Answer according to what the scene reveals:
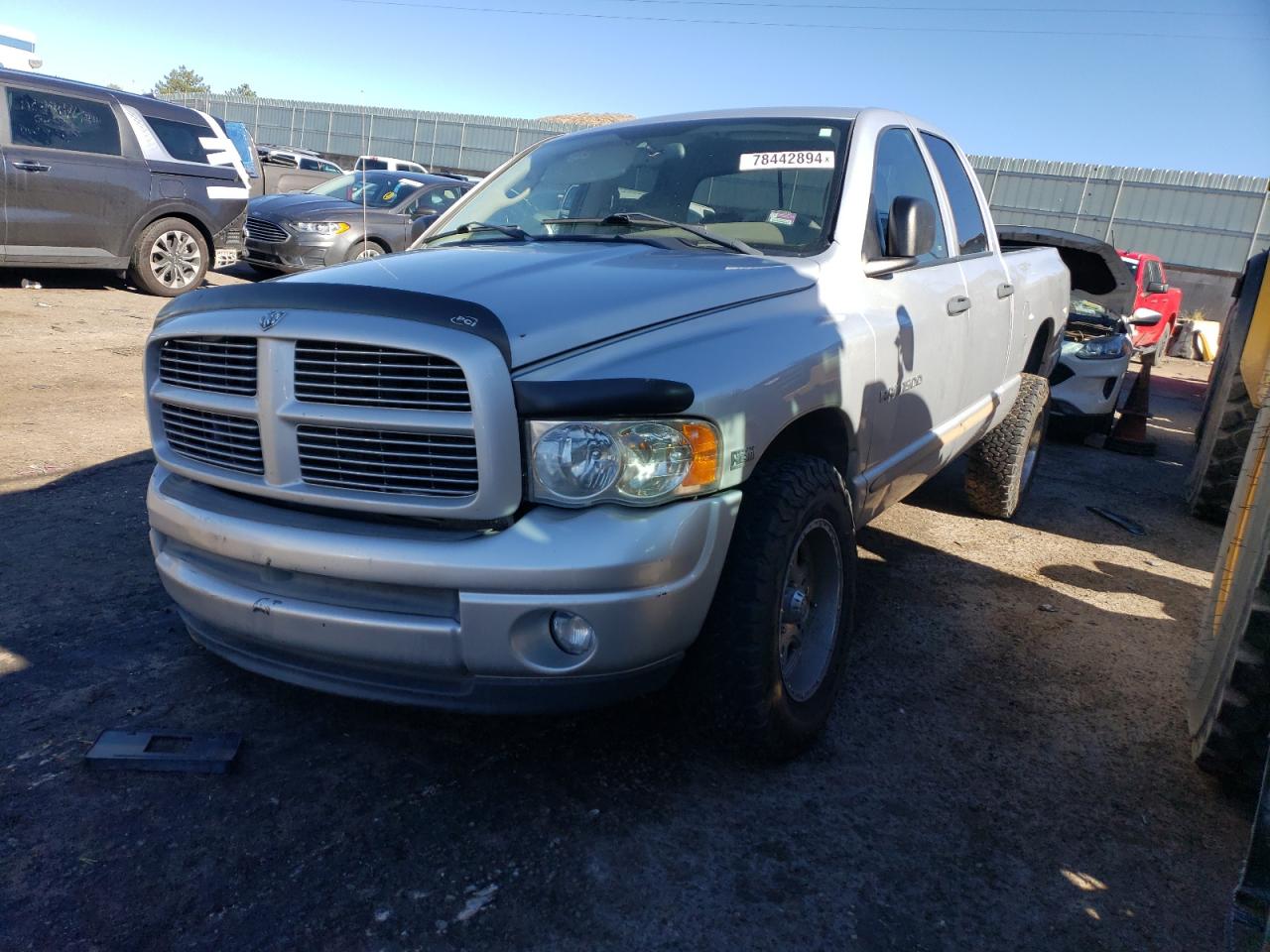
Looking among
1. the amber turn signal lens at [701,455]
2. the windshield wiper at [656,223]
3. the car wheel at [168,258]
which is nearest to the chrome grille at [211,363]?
the amber turn signal lens at [701,455]

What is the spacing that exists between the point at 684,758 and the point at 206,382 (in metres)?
1.65

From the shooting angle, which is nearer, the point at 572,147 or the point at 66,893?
the point at 66,893

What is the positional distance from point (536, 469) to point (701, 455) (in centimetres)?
39

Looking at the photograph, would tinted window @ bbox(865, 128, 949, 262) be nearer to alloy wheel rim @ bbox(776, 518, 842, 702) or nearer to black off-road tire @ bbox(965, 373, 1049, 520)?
alloy wheel rim @ bbox(776, 518, 842, 702)

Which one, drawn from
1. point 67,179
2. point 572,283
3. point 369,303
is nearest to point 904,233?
point 572,283

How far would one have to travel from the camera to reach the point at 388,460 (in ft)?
7.51

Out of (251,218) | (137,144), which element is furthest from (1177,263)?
(137,144)

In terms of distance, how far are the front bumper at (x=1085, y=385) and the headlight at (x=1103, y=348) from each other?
0.11 ft

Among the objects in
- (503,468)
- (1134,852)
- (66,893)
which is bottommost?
(66,893)

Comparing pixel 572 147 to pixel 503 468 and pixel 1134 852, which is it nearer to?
pixel 503 468

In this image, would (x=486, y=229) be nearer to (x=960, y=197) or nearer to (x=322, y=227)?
(x=960, y=197)

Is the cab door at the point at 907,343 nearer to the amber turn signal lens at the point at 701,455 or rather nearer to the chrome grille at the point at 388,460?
the amber turn signal lens at the point at 701,455

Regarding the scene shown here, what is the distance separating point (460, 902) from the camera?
84.2 inches

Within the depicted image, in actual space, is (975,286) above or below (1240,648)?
above
